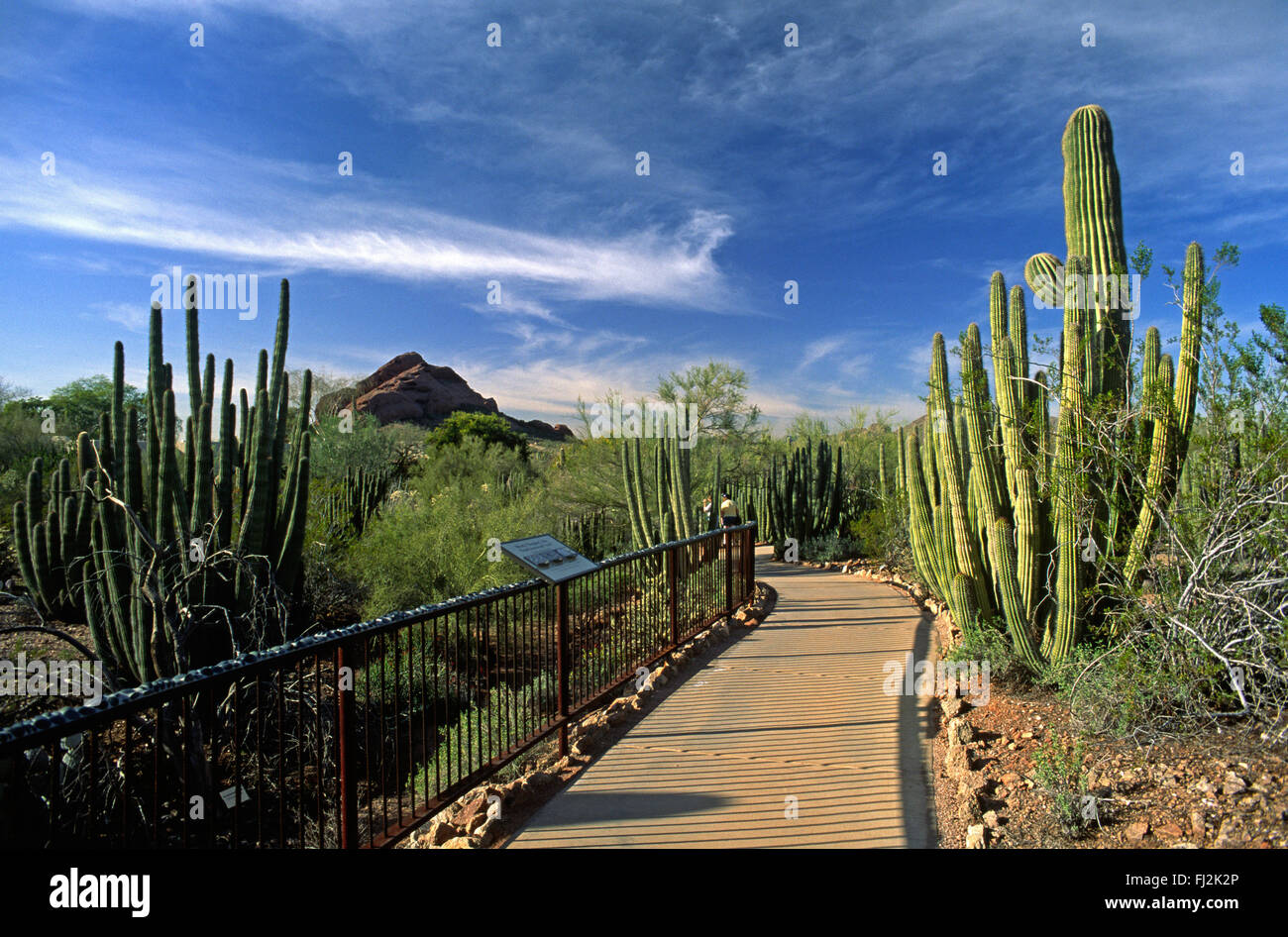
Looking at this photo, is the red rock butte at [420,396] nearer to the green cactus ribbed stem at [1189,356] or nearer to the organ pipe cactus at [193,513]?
the organ pipe cactus at [193,513]

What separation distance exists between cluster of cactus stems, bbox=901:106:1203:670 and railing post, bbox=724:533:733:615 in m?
2.61

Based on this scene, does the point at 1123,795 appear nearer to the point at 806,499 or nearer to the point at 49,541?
the point at 49,541

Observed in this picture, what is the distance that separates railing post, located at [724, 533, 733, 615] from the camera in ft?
29.9

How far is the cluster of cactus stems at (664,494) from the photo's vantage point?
12.9 metres

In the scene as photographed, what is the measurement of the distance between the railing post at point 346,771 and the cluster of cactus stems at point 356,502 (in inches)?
365

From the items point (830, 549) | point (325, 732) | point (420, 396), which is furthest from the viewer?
point (420, 396)

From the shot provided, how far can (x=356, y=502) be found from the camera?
18.7 metres

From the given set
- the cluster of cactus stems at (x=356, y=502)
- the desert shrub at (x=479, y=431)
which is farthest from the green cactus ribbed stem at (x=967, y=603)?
the desert shrub at (x=479, y=431)

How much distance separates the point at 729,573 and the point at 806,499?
875cm

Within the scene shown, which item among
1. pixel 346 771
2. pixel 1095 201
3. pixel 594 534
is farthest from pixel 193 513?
pixel 594 534

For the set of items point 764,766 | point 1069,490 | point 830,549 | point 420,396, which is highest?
point 420,396

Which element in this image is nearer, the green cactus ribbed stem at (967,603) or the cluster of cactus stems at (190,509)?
the green cactus ribbed stem at (967,603)
